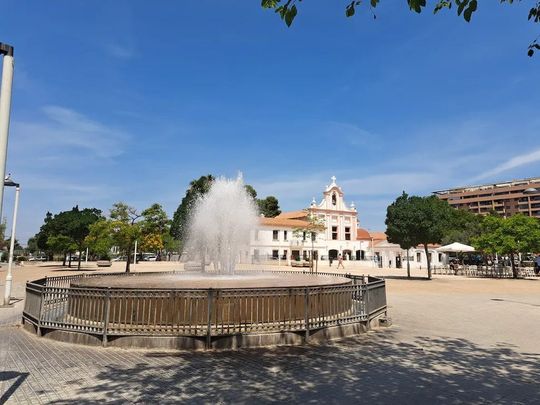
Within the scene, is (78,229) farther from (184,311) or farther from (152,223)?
(184,311)

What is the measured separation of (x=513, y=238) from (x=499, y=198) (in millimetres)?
125463

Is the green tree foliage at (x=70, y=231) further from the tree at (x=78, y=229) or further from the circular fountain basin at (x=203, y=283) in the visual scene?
the circular fountain basin at (x=203, y=283)

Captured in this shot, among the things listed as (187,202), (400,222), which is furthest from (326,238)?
(400,222)


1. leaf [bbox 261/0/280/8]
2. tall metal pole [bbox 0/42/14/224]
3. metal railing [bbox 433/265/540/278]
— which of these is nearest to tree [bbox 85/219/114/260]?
tall metal pole [bbox 0/42/14/224]

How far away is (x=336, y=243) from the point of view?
247ft

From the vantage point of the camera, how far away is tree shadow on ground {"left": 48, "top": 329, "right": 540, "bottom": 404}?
221 inches

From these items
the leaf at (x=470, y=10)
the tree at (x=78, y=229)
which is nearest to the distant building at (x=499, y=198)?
the tree at (x=78, y=229)

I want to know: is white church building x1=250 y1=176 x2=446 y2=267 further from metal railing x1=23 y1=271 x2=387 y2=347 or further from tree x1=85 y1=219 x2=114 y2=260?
metal railing x1=23 y1=271 x2=387 y2=347

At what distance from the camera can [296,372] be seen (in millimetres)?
6773

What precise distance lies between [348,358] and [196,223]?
61.7 feet

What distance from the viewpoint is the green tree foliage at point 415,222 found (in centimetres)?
3108

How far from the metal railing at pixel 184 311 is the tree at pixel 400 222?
23485 mm

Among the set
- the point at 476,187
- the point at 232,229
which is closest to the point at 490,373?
the point at 232,229

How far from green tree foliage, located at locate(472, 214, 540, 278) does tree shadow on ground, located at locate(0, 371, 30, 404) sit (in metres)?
35.2
